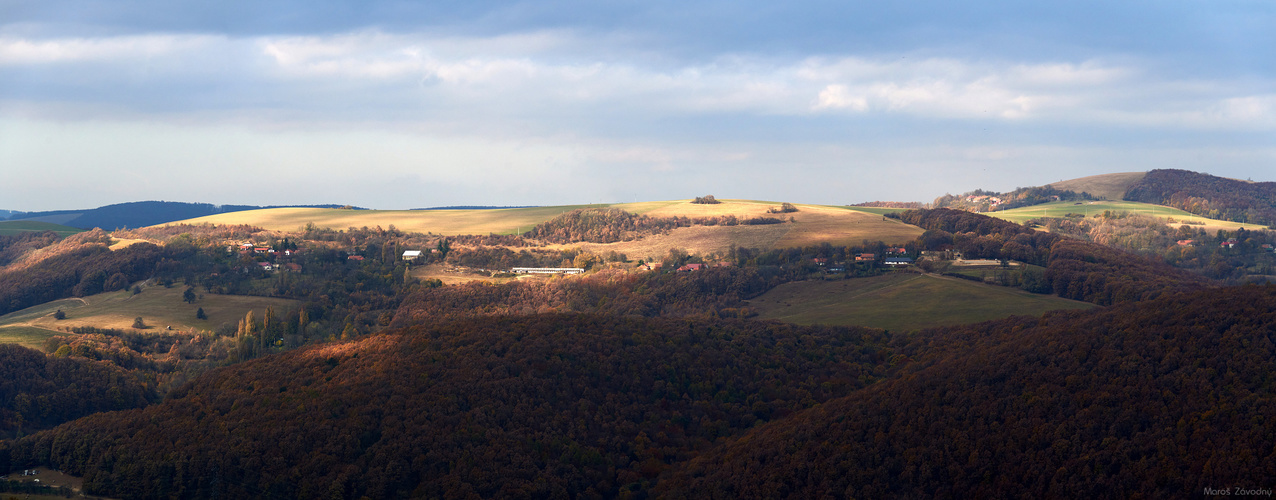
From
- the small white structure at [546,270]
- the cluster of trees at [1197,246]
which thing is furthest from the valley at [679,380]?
the small white structure at [546,270]

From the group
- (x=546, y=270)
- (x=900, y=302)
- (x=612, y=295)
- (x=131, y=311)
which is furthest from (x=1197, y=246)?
(x=131, y=311)

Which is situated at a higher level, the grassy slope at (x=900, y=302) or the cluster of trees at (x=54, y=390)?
the grassy slope at (x=900, y=302)

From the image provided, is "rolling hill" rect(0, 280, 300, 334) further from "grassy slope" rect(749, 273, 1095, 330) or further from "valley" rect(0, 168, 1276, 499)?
"grassy slope" rect(749, 273, 1095, 330)

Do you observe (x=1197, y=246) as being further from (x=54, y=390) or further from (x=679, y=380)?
(x=54, y=390)

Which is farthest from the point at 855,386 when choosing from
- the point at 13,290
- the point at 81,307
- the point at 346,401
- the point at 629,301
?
the point at 13,290

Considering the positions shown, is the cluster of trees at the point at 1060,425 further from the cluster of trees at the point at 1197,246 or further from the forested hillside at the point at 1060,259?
the cluster of trees at the point at 1197,246

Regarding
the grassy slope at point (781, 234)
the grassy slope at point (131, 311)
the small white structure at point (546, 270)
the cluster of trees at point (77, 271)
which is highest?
the grassy slope at point (781, 234)

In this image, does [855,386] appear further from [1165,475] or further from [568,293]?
[568,293]

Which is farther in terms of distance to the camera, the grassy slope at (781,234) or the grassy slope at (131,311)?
the grassy slope at (781,234)

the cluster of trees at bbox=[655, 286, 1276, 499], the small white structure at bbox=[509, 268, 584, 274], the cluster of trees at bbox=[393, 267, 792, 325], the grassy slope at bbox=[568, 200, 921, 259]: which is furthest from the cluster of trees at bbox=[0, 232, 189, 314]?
the cluster of trees at bbox=[655, 286, 1276, 499]
